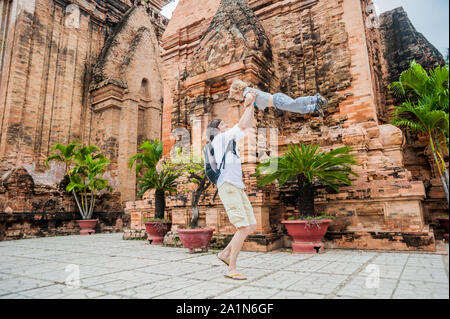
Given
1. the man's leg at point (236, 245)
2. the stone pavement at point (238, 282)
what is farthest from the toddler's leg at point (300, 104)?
the stone pavement at point (238, 282)

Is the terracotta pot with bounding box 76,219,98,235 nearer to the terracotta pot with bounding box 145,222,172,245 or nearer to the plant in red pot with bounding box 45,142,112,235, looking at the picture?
the plant in red pot with bounding box 45,142,112,235

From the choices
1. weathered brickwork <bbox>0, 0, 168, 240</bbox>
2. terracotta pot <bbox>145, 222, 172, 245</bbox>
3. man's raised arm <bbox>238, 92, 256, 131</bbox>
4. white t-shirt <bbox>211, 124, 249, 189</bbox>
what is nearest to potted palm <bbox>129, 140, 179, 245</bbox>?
terracotta pot <bbox>145, 222, 172, 245</bbox>

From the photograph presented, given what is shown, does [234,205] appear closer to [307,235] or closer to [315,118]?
[307,235]

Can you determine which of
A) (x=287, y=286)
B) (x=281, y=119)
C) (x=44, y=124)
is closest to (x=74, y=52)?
(x=44, y=124)

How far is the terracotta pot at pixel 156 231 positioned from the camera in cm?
693

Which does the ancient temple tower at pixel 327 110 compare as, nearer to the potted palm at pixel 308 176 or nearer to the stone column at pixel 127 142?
the potted palm at pixel 308 176

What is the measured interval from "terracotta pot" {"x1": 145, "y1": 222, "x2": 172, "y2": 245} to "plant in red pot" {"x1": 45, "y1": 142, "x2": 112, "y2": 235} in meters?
4.78

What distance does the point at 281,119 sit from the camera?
24.8 feet

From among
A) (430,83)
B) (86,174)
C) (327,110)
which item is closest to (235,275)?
(327,110)

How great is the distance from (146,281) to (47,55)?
11.9 metres

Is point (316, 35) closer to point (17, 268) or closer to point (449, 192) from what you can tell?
point (449, 192)

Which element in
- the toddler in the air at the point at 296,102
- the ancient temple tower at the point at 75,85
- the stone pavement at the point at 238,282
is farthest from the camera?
the ancient temple tower at the point at 75,85

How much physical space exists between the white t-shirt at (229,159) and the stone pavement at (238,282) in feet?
3.51

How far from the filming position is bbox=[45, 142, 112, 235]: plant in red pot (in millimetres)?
10586
